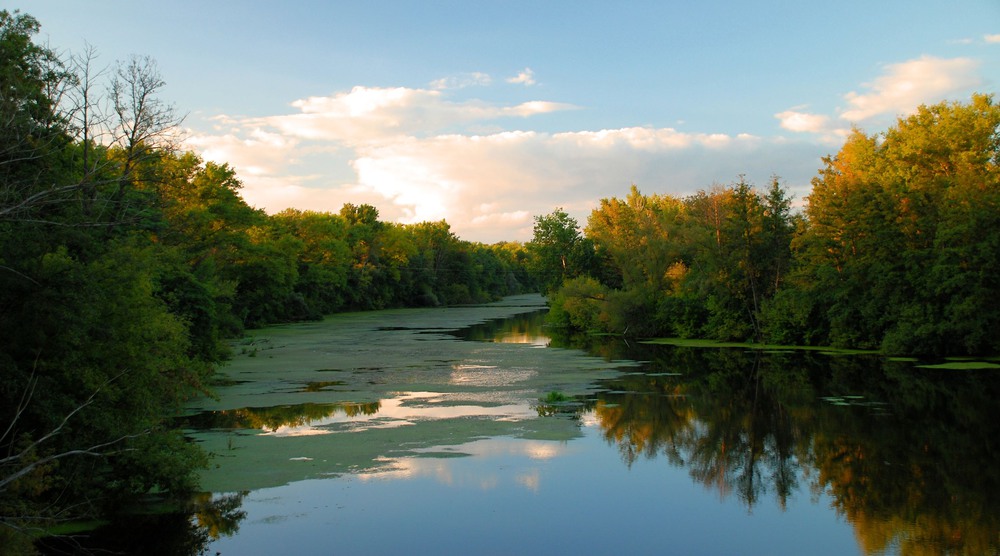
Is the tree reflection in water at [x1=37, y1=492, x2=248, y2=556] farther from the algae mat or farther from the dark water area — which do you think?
the algae mat

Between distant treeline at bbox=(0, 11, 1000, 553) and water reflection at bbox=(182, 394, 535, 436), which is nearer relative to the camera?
distant treeline at bbox=(0, 11, 1000, 553)

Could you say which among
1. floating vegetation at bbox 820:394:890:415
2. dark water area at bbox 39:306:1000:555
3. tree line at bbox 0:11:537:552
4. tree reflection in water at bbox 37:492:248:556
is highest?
tree line at bbox 0:11:537:552

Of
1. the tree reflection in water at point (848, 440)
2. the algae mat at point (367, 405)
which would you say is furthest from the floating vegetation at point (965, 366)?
the algae mat at point (367, 405)

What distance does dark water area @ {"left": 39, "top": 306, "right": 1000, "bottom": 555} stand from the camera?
9539 mm

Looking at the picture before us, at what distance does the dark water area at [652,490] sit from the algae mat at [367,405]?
28cm

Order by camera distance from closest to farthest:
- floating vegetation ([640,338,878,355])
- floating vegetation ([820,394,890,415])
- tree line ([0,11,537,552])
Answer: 1. tree line ([0,11,537,552])
2. floating vegetation ([820,394,890,415])
3. floating vegetation ([640,338,878,355])

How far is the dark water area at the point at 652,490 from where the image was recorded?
954 centimetres

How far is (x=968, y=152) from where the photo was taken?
1258 inches

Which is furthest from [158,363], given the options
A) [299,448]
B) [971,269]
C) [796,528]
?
[971,269]

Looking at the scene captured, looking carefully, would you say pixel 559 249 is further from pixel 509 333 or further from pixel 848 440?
pixel 848 440

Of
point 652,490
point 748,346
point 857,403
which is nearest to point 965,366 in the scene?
point 857,403

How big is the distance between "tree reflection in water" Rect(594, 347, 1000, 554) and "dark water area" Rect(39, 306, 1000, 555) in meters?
0.05

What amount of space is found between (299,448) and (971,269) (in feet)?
87.3

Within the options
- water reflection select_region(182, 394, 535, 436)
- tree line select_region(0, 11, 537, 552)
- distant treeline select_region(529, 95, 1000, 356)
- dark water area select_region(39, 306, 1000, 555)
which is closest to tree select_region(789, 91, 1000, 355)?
distant treeline select_region(529, 95, 1000, 356)
